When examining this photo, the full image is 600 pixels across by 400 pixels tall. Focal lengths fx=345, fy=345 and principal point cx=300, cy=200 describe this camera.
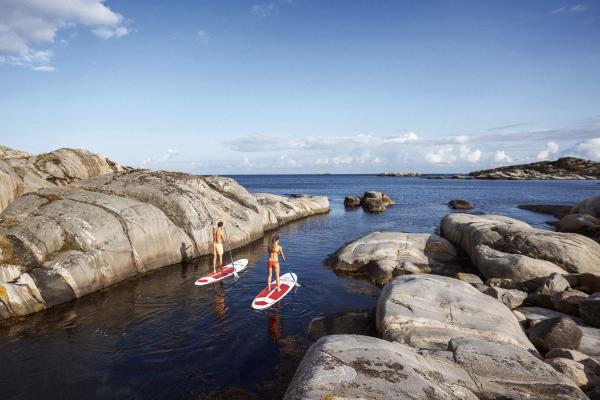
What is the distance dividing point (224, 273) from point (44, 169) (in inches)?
678

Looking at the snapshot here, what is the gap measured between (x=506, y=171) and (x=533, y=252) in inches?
6933

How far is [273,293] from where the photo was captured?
55.2ft

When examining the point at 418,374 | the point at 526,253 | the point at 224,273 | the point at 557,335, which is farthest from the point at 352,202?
the point at 418,374

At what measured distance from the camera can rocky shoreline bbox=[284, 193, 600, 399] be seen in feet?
22.1

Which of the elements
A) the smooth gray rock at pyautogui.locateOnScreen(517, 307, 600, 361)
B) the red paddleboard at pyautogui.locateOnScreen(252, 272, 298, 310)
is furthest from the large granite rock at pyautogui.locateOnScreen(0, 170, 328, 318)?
the smooth gray rock at pyautogui.locateOnScreen(517, 307, 600, 361)

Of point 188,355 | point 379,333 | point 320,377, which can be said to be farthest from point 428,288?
point 188,355

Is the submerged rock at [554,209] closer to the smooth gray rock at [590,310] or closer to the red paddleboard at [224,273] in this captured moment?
the smooth gray rock at [590,310]

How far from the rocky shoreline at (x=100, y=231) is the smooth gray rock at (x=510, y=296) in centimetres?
1764

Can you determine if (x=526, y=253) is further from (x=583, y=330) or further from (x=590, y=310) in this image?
(x=583, y=330)

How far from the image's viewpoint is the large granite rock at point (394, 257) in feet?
64.6

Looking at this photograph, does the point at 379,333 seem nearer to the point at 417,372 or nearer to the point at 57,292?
the point at 417,372

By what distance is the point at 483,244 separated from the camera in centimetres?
1991

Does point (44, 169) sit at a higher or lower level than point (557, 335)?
A: higher

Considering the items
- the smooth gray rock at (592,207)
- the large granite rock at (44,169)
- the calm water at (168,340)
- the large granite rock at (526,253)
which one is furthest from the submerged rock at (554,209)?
the large granite rock at (44,169)
